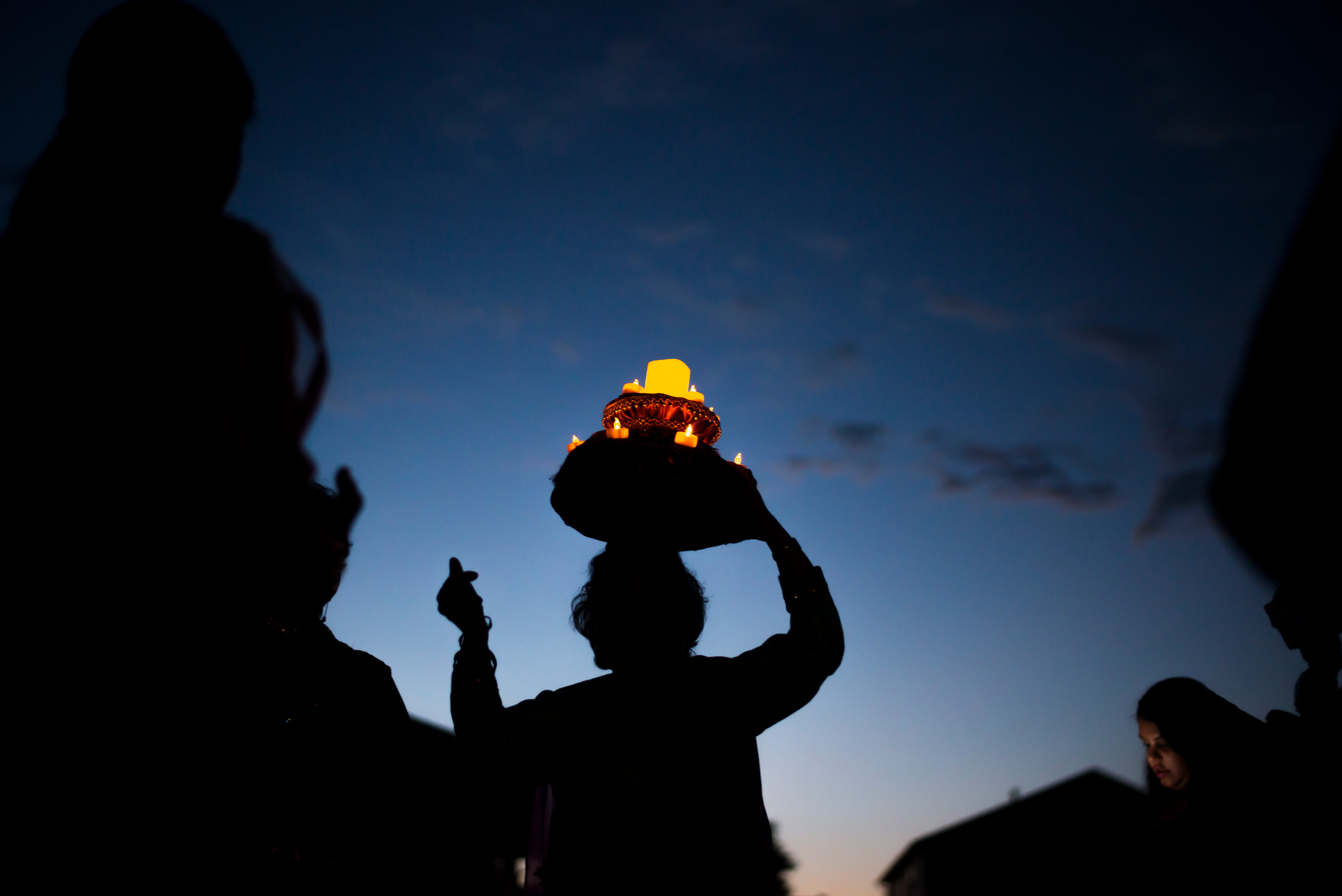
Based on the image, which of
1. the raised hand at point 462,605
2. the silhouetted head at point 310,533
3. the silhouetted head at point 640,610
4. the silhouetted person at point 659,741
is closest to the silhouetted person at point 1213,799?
the silhouetted person at point 659,741

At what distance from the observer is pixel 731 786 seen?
257 centimetres

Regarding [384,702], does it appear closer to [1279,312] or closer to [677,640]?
[677,640]

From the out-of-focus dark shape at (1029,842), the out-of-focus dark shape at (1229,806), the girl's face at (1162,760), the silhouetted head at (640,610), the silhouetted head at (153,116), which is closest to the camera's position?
the silhouetted head at (153,116)

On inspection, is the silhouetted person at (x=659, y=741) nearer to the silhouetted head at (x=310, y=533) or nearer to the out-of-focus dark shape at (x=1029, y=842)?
the silhouetted head at (x=310, y=533)

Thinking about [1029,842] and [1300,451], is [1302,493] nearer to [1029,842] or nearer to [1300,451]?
[1300,451]

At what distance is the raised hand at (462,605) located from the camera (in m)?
2.59

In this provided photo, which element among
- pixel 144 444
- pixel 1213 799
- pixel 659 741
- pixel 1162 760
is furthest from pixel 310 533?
pixel 1162 760

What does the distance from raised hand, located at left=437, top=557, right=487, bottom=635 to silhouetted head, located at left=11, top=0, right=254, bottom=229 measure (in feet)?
5.05

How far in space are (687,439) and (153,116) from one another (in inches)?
83.7

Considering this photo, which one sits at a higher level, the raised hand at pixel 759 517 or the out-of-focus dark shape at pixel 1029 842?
the out-of-focus dark shape at pixel 1029 842

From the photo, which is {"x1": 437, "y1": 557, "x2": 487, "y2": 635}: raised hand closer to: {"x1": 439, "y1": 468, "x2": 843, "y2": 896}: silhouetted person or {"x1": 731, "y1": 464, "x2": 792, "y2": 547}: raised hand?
{"x1": 439, "y1": 468, "x2": 843, "y2": 896}: silhouetted person

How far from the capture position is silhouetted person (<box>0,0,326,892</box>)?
1.09 meters

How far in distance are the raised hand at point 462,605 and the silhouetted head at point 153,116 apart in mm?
Answer: 1539

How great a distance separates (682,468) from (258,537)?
188cm
